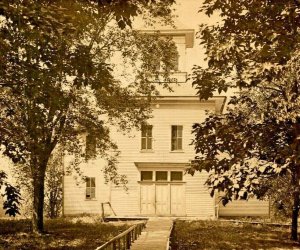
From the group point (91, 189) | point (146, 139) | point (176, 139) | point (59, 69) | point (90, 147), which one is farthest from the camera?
point (91, 189)

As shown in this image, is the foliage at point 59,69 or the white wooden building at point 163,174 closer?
the foliage at point 59,69

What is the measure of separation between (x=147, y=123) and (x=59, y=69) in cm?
1371

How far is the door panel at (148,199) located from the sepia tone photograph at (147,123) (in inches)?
2.8

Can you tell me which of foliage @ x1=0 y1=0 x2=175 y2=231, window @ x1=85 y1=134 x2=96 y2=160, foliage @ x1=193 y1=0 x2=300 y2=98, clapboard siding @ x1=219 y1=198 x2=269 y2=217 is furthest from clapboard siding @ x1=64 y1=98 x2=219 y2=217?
foliage @ x1=193 y1=0 x2=300 y2=98

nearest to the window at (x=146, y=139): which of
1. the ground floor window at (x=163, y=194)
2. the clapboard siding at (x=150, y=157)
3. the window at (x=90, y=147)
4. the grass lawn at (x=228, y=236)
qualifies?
the clapboard siding at (x=150, y=157)

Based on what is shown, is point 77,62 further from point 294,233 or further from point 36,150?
point 294,233

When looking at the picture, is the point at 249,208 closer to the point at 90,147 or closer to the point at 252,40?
the point at 90,147

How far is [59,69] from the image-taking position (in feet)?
36.7

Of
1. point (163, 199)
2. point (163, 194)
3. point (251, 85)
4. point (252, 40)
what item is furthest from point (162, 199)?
point (252, 40)

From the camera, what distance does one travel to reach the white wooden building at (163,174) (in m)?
34.7

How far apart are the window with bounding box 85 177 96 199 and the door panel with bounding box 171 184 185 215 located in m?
5.89

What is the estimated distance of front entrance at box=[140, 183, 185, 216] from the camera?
34537mm

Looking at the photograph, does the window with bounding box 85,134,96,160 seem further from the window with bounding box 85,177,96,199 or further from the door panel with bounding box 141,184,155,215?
the window with bounding box 85,177,96,199

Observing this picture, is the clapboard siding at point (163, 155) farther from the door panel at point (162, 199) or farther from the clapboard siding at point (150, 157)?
the door panel at point (162, 199)
